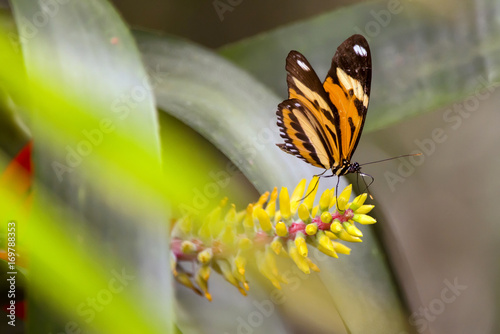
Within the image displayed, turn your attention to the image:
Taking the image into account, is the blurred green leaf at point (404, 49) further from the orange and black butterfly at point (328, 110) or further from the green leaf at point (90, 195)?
A: the green leaf at point (90, 195)

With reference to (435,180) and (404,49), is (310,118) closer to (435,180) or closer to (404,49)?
(404,49)

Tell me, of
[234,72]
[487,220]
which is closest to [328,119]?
[234,72]

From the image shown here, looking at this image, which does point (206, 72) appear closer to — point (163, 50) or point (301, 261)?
point (163, 50)

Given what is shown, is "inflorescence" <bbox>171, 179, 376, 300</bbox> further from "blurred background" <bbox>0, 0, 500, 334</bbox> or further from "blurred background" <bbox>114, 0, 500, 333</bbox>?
"blurred background" <bbox>114, 0, 500, 333</bbox>

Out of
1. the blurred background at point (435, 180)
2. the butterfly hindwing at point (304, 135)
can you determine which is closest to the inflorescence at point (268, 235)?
the butterfly hindwing at point (304, 135)

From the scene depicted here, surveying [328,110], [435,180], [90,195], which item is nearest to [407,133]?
[435,180]

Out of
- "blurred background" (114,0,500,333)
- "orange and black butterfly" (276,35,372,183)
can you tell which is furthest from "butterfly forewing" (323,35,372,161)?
"blurred background" (114,0,500,333)
